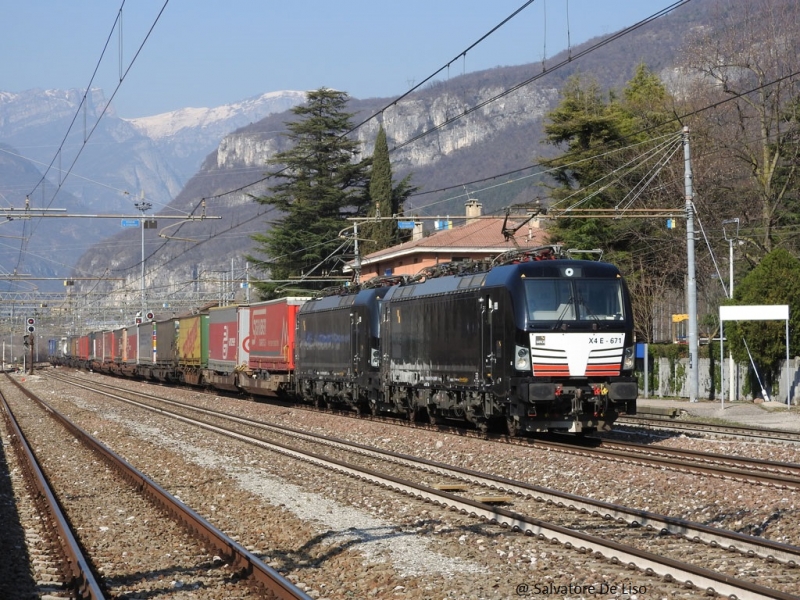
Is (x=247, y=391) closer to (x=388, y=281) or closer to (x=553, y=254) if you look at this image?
(x=388, y=281)

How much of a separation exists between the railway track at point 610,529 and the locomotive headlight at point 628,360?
14.6ft

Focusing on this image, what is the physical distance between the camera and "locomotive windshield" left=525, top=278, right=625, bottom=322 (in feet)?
62.1

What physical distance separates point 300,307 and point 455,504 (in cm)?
2288

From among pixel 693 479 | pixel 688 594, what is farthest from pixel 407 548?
pixel 693 479

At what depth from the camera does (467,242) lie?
64625 millimetres

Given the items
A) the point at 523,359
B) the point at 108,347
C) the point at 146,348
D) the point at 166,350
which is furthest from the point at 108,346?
the point at 523,359

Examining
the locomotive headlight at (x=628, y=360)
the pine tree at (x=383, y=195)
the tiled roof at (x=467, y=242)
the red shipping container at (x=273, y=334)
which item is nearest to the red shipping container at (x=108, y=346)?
the pine tree at (x=383, y=195)

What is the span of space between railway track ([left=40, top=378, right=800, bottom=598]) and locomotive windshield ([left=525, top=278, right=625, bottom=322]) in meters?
3.65

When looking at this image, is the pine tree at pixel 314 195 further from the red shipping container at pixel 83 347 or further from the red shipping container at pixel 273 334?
the red shipping container at pixel 273 334

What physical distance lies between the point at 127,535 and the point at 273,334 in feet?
81.8

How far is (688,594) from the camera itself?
26.5ft

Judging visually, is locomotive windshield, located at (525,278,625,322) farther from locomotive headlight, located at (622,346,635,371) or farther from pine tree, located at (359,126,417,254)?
pine tree, located at (359,126,417,254)

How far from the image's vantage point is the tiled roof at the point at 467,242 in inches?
2458

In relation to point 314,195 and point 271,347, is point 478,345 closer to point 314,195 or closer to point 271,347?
point 271,347
